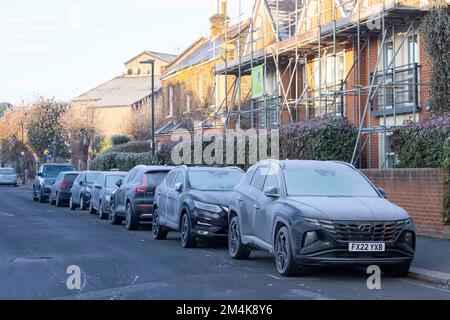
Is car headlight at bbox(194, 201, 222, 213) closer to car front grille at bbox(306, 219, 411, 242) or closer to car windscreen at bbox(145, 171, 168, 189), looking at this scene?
car front grille at bbox(306, 219, 411, 242)

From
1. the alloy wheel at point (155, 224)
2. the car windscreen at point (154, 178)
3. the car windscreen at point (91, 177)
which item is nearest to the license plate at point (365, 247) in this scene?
the alloy wheel at point (155, 224)

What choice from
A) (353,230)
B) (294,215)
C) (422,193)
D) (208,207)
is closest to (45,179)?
(208,207)

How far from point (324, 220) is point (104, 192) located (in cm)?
1406

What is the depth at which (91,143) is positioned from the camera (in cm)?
6119

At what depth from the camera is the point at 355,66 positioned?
23.4 meters

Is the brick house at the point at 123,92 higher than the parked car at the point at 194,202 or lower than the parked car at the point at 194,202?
higher

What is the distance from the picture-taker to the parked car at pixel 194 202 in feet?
47.8

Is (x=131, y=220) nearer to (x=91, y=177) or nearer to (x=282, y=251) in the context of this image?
(x=282, y=251)

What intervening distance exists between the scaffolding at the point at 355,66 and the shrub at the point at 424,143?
195cm

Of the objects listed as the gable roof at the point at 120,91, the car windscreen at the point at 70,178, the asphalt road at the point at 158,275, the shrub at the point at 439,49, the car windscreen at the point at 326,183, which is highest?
the gable roof at the point at 120,91

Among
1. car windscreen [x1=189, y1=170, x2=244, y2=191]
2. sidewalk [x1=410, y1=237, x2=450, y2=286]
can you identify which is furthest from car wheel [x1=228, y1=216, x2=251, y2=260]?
sidewalk [x1=410, y1=237, x2=450, y2=286]

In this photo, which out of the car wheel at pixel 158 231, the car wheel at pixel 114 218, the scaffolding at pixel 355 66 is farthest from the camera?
the car wheel at pixel 114 218

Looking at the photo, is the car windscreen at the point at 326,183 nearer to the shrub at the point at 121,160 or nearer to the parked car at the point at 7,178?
the shrub at the point at 121,160
